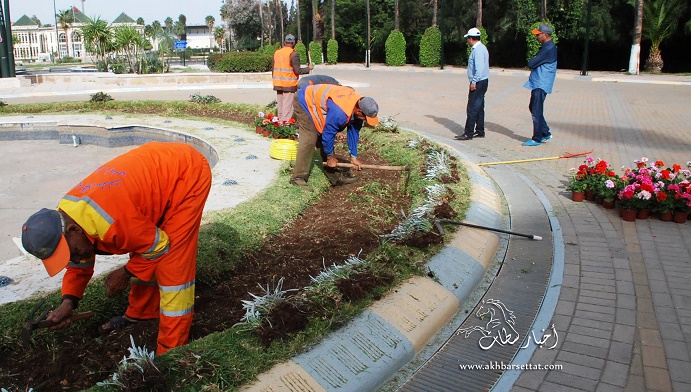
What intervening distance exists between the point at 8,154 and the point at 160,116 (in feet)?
10.7

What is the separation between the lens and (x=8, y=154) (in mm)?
10688

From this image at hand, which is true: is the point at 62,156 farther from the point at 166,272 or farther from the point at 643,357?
the point at 643,357

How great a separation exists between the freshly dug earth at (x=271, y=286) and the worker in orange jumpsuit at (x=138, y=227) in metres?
0.33

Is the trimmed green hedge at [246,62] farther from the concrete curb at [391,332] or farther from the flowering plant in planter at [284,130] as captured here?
the concrete curb at [391,332]

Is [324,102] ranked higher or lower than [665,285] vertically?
higher

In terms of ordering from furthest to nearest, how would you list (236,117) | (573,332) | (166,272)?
1. (236,117)
2. (573,332)
3. (166,272)

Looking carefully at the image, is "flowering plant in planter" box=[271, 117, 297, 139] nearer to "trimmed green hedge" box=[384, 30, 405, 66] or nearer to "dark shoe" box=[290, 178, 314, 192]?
"dark shoe" box=[290, 178, 314, 192]

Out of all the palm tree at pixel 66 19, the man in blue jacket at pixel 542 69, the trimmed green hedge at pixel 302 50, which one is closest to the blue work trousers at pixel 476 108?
the man in blue jacket at pixel 542 69

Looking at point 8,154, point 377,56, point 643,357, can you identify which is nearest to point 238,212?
point 643,357

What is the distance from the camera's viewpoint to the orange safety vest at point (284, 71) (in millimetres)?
10328

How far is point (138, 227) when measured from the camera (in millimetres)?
2756

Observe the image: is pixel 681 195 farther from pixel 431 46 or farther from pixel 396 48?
pixel 396 48

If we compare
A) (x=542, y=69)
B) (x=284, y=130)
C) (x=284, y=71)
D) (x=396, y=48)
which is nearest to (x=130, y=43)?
(x=284, y=71)

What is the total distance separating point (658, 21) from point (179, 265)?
2880 cm
